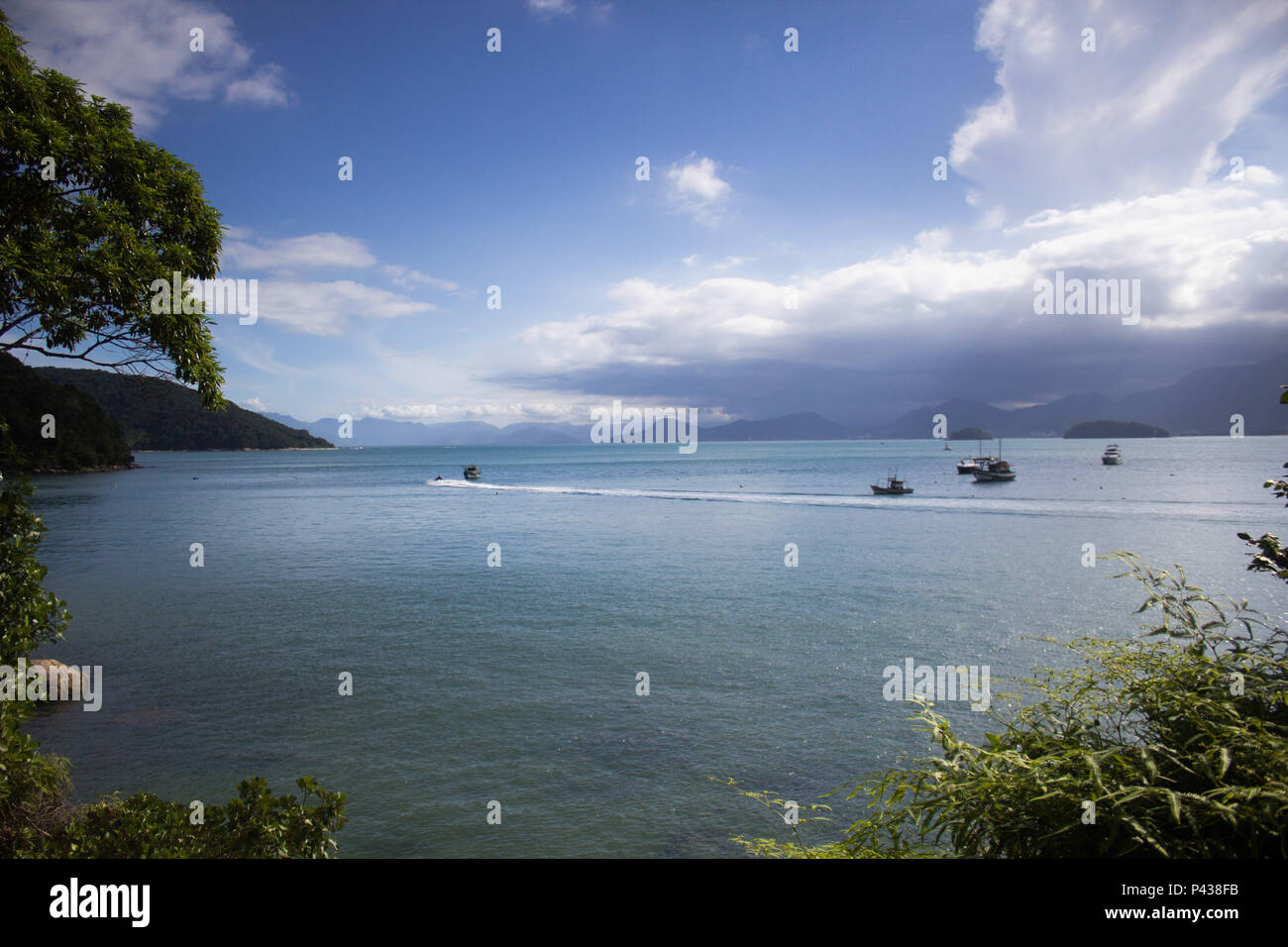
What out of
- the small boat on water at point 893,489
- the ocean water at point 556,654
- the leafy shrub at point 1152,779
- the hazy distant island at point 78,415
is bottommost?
the ocean water at point 556,654

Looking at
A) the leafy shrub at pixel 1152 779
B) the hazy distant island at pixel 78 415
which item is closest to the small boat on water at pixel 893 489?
the hazy distant island at pixel 78 415

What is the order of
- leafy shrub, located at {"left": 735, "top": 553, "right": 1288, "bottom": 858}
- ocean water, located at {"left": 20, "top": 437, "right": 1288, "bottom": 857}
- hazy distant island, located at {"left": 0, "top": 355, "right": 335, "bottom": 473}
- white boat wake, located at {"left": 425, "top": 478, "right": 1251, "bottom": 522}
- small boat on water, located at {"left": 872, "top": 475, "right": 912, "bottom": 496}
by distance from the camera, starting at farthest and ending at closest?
small boat on water, located at {"left": 872, "top": 475, "right": 912, "bottom": 496} → white boat wake, located at {"left": 425, "top": 478, "right": 1251, "bottom": 522} → ocean water, located at {"left": 20, "top": 437, "right": 1288, "bottom": 857} → hazy distant island, located at {"left": 0, "top": 355, "right": 335, "bottom": 473} → leafy shrub, located at {"left": 735, "top": 553, "right": 1288, "bottom": 858}

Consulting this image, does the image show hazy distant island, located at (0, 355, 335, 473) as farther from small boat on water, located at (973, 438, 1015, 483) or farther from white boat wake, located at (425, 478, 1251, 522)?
small boat on water, located at (973, 438, 1015, 483)

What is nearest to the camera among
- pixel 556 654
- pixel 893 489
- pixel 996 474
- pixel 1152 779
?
pixel 1152 779

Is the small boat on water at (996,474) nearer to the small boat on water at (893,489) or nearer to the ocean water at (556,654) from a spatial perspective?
the small boat on water at (893,489)

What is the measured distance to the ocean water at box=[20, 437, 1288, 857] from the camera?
11.1 metres

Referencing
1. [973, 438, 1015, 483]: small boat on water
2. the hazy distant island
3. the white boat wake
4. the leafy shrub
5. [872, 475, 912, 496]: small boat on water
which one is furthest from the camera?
[973, 438, 1015, 483]: small boat on water

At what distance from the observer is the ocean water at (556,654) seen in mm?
11086

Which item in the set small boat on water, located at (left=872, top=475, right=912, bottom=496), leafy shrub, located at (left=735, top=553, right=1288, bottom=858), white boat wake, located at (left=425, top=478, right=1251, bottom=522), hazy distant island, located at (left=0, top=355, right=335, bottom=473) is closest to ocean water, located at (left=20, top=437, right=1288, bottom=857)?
white boat wake, located at (left=425, top=478, right=1251, bottom=522)

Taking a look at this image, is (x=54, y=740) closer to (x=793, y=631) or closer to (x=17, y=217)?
(x=17, y=217)

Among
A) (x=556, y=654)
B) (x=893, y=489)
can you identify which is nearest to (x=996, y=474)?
(x=893, y=489)

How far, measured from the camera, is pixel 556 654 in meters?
18.0

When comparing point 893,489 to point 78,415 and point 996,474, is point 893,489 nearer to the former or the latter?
point 996,474
